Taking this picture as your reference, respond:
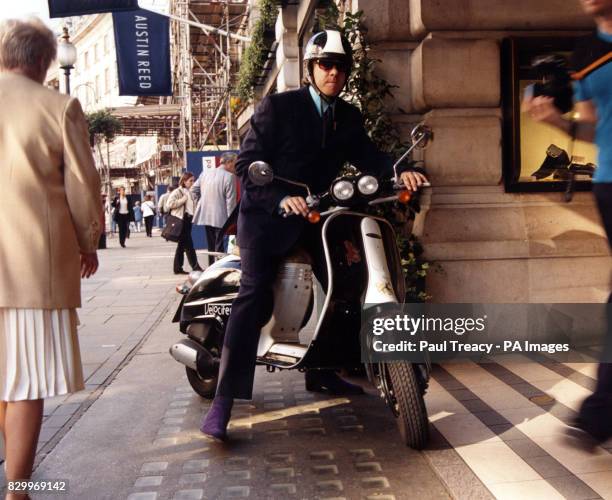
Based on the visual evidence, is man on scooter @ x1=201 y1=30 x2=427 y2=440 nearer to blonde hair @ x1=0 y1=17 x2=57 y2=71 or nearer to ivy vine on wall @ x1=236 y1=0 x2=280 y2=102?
blonde hair @ x1=0 y1=17 x2=57 y2=71

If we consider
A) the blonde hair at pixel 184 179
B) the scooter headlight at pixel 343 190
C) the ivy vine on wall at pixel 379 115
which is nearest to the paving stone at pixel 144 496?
the scooter headlight at pixel 343 190

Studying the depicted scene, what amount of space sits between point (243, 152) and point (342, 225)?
0.60 m

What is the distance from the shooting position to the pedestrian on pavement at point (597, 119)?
2691 mm

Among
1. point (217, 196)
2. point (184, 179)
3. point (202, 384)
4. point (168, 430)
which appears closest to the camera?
point (168, 430)

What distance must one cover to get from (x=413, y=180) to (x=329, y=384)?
5.47 feet

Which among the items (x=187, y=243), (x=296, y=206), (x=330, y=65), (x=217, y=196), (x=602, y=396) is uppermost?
(x=330, y=65)

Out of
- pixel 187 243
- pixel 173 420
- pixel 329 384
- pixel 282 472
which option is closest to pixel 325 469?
pixel 282 472

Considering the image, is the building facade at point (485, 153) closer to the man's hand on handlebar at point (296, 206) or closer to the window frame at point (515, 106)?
the window frame at point (515, 106)

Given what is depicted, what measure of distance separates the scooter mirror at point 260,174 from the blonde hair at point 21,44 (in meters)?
0.97

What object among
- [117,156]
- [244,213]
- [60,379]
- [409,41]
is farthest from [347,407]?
[117,156]

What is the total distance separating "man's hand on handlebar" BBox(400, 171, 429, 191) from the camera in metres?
3.62

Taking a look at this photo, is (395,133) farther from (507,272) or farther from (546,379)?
(546,379)

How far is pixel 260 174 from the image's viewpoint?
3.50m

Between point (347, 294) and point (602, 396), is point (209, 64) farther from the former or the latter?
point (602, 396)
